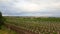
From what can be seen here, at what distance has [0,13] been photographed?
64.6 metres

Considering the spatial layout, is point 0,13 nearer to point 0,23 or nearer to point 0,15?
point 0,15

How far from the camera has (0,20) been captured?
61094mm

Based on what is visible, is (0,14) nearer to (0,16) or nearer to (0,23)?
(0,16)

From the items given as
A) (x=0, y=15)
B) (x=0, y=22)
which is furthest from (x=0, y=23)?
(x=0, y=15)

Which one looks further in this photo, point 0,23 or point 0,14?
point 0,14

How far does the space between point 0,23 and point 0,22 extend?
73 centimetres

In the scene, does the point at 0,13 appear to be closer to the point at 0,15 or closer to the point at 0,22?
the point at 0,15

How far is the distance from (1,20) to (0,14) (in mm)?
2828

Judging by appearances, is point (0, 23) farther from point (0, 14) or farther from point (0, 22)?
point (0, 14)

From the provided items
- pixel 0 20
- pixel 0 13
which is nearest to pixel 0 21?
pixel 0 20

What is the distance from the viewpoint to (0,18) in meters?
62.1

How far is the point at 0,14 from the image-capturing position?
64.3 meters

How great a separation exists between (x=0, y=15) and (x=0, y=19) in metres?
2.38

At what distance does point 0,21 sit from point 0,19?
1.01m
